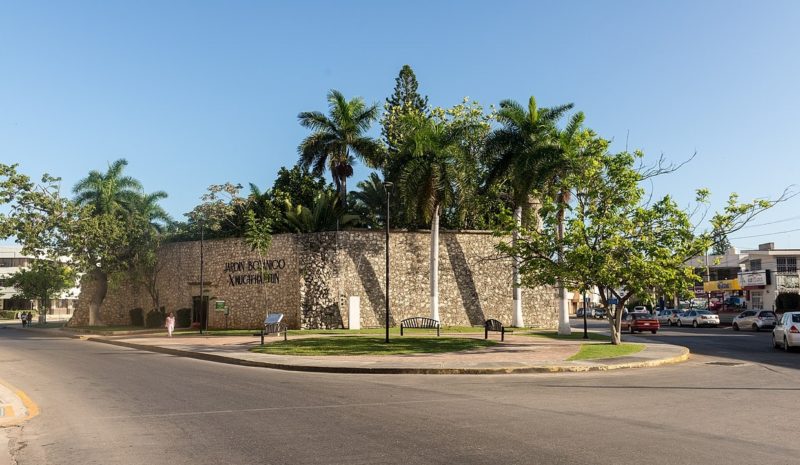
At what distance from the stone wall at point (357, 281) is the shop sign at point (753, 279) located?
29.5 meters

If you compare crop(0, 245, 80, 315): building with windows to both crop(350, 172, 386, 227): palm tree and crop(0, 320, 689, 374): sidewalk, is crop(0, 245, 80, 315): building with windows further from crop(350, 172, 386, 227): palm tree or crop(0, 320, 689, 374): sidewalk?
crop(0, 320, 689, 374): sidewalk

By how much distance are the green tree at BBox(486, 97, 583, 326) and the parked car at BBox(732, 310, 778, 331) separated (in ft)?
57.9

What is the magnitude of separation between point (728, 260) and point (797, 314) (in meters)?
68.0

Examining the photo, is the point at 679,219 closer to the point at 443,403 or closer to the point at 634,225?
the point at 634,225

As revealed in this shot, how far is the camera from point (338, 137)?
42469 millimetres

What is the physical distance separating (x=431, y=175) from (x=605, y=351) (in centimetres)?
1706

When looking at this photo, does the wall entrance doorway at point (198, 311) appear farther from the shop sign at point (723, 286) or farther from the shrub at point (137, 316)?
the shop sign at point (723, 286)

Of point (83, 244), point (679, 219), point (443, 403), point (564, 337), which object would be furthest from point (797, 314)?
point (83, 244)

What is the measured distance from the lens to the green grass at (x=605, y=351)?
73.5 feet

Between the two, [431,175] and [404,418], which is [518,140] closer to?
[431,175]

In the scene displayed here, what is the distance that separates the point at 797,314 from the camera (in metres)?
26.4

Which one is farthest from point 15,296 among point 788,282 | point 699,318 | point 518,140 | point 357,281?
point 788,282

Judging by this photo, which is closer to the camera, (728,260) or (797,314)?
(797,314)

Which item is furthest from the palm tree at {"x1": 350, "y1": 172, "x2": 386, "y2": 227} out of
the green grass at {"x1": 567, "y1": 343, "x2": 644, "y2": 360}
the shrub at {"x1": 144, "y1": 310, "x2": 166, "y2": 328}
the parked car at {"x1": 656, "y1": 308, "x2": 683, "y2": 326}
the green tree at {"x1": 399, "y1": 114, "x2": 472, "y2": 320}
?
the parked car at {"x1": 656, "y1": 308, "x2": 683, "y2": 326}
